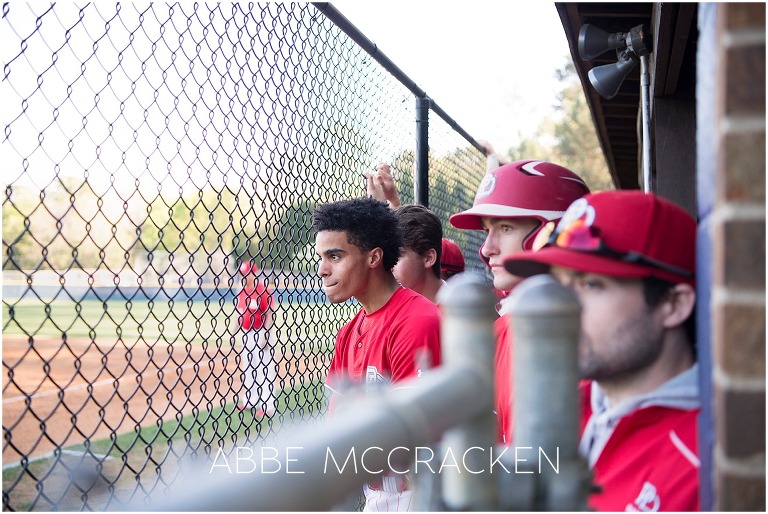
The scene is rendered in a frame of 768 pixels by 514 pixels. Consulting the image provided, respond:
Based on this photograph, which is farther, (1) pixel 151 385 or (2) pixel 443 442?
(1) pixel 151 385

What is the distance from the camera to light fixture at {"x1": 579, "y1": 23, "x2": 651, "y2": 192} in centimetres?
481

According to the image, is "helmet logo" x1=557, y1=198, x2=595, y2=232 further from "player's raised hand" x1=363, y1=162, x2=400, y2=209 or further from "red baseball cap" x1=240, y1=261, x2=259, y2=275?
"player's raised hand" x1=363, y1=162, x2=400, y2=209

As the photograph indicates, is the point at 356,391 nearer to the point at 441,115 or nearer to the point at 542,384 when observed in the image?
the point at 542,384

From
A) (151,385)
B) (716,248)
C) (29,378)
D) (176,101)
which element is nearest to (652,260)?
(716,248)

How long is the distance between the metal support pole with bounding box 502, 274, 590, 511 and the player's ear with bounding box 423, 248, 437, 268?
311cm

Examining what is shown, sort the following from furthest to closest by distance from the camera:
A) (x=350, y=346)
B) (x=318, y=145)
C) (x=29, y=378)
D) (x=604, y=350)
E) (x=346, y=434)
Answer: (x=29, y=378) < (x=318, y=145) < (x=350, y=346) < (x=604, y=350) < (x=346, y=434)

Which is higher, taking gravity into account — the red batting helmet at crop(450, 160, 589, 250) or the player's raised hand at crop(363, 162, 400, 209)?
the player's raised hand at crop(363, 162, 400, 209)

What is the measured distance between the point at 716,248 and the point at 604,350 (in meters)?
0.40

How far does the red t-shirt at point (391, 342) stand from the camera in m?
2.89

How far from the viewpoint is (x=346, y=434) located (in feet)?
2.29

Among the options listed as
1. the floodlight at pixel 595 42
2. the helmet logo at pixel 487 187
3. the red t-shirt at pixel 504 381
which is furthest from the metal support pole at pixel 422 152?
the red t-shirt at pixel 504 381

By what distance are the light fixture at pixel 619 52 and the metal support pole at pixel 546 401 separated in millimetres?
4464

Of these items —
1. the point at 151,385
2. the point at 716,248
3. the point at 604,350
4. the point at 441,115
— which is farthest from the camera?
the point at 151,385

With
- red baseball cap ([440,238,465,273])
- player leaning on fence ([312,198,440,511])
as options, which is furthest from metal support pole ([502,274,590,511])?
red baseball cap ([440,238,465,273])
